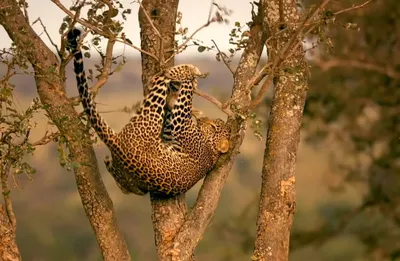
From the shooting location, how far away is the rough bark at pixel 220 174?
5723 millimetres

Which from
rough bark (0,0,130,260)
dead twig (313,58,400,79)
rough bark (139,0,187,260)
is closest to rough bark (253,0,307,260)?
rough bark (139,0,187,260)

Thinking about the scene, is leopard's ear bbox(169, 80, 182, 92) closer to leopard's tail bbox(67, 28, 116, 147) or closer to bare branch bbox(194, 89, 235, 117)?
bare branch bbox(194, 89, 235, 117)

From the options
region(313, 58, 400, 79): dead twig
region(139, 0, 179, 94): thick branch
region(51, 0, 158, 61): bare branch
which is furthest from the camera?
region(313, 58, 400, 79): dead twig

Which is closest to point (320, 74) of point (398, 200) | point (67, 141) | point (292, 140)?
point (398, 200)

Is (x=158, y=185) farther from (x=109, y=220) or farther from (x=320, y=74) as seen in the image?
(x=320, y=74)

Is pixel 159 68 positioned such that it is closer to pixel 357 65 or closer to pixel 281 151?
pixel 281 151

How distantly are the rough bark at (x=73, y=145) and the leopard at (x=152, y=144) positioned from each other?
0.59 feet

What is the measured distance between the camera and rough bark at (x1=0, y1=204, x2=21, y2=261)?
5699 millimetres

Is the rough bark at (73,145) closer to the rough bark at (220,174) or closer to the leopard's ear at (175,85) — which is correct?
the rough bark at (220,174)

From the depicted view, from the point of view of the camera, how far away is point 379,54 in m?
10.8

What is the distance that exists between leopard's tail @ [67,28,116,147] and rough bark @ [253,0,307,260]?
1.02 m

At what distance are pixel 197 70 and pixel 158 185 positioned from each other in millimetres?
754

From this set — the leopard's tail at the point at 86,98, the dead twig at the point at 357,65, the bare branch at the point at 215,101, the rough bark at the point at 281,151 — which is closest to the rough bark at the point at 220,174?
the bare branch at the point at 215,101

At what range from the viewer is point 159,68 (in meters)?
5.71
